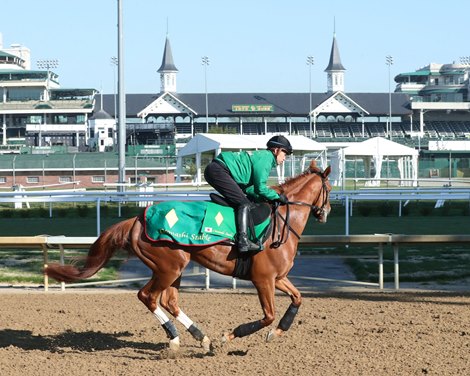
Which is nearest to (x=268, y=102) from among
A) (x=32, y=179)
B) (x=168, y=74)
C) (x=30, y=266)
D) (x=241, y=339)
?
(x=168, y=74)

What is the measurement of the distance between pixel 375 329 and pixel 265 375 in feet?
7.36

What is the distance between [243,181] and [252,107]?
2908 inches

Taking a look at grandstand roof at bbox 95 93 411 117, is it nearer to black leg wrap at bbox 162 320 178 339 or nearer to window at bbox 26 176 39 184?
window at bbox 26 176 39 184

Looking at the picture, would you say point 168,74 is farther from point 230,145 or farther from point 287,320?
point 287,320

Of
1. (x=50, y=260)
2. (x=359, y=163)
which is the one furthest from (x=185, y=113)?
(x=50, y=260)

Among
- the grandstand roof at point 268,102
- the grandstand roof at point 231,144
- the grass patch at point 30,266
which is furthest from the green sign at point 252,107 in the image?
the grass patch at point 30,266

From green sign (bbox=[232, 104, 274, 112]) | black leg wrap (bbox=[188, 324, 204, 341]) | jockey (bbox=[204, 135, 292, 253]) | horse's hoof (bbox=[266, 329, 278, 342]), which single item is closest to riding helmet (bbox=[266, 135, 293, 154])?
jockey (bbox=[204, 135, 292, 253])

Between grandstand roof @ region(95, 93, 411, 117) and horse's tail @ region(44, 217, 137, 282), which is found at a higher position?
grandstand roof @ region(95, 93, 411, 117)

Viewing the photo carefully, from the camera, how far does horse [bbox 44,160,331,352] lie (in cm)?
746

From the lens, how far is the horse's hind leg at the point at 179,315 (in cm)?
757

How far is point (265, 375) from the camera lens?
6.60m

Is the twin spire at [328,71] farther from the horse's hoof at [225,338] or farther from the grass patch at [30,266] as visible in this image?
the horse's hoof at [225,338]

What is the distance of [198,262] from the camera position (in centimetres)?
769

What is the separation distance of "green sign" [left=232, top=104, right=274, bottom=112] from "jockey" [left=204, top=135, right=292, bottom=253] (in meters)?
73.3
